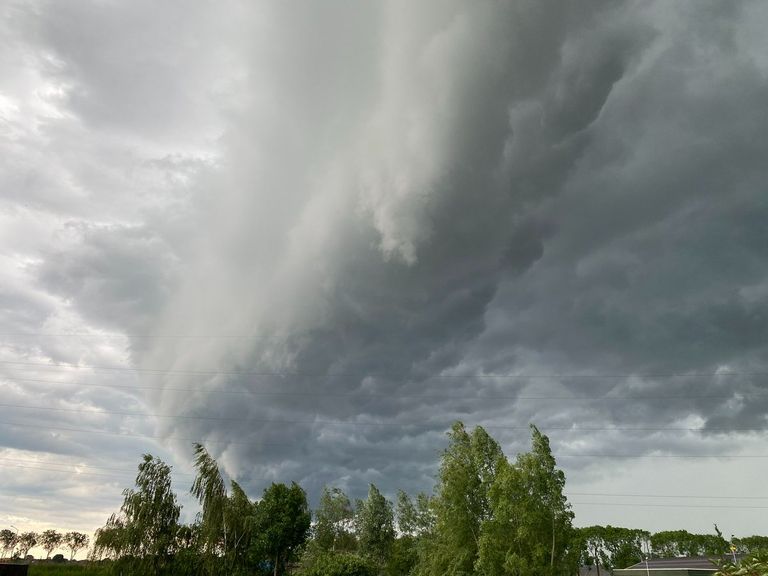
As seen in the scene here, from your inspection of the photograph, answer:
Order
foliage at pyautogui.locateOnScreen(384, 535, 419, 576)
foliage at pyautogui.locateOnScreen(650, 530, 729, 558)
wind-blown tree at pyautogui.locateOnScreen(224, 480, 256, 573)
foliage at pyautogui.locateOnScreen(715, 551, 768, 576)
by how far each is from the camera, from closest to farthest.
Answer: foliage at pyautogui.locateOnScreen(715, 551, 768, 576) → wind-blown tree at pyautogui.locateOnScreen(224, 480, 256, 573) → foliage at pyautogui.locateOnScreen(384, 535, 419, 576) → foliage at pyautogui.locateOnScreen(650, 530, 729, 558)

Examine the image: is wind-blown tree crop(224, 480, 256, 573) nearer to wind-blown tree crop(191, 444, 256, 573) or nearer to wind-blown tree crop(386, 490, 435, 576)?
wind-blown tree crop(191, 444, 256, 573)

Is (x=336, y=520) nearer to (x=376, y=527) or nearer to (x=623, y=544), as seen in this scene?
(x=376, y=527)

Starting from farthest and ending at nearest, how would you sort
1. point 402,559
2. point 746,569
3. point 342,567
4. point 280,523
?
1. point 402,559
2. point 280,523
3. point 342,567
4. point 746,569

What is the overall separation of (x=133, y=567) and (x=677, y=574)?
78.9 meters

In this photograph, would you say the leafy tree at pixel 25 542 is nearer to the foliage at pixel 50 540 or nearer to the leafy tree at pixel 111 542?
the foliage at pixel 50 540

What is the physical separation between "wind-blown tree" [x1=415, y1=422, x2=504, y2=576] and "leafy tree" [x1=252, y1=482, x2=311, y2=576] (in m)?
24.7

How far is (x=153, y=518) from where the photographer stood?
6800 cm

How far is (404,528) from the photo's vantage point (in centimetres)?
10144

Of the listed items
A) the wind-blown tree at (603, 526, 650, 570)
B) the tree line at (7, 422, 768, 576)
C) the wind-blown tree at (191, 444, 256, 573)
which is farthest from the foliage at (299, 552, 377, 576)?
the wind-blown tree at (603, 526, 650, 570)

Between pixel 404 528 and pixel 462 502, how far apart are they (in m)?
41.7

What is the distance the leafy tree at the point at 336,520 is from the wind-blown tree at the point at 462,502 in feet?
158

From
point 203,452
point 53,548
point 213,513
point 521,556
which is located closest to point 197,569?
point 213,513

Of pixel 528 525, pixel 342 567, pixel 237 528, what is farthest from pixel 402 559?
pixel 528 525

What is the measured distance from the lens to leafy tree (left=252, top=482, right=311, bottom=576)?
8325 centimetres
